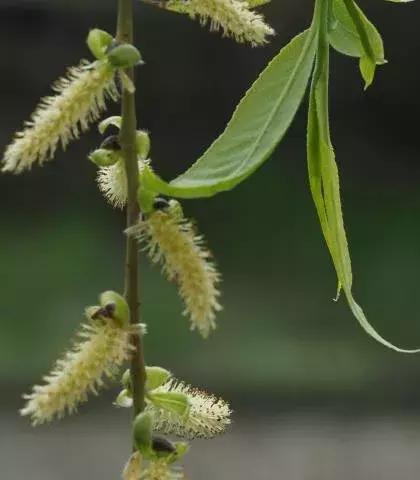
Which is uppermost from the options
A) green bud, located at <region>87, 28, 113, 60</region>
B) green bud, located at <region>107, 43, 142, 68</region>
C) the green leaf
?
the green leaf

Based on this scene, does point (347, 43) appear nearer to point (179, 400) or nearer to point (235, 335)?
point (179, 400)

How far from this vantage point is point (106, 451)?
3.65 metres

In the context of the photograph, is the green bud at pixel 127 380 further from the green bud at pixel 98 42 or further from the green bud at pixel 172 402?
the green bud at pixel 98 42

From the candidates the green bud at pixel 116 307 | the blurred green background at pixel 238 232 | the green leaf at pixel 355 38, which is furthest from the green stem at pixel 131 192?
the blurred green background at pixel 238 232

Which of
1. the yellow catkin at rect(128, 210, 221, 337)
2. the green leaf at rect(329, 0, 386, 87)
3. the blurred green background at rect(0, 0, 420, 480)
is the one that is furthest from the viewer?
the blurred green background at rect(0, 0, 420, 480)

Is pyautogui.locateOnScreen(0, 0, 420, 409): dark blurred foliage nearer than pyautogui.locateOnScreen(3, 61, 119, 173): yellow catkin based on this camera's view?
No

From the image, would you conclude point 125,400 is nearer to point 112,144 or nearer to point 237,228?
point 112,144

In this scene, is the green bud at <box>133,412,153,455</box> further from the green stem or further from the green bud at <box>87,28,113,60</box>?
the green bud at <box>87,28,113,60</box>

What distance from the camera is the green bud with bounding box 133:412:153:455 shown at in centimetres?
37

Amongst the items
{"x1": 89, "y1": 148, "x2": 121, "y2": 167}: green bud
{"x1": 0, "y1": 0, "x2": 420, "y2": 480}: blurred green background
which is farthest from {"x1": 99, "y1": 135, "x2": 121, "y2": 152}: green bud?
{"x1": 0, "y1": 0, "x2": 420, "y2": 480}: blurred green background

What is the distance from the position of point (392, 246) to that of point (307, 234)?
1.06 feet

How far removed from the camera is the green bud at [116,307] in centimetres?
37

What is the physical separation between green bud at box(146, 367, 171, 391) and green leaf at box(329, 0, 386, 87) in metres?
0.15

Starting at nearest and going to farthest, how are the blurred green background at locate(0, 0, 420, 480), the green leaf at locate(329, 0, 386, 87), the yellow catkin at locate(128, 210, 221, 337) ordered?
the yellow catkin at locate(128, 210, 221, 337), the green leaf at locate(329, 0, 386, 87), the blurred green background at locate(0, 0, 420, 480)
